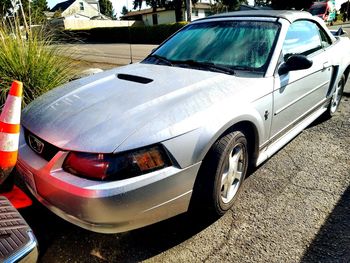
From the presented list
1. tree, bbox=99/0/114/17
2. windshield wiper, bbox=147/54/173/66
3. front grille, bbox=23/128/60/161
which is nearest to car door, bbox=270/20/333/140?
windshield wiper, bbox=147/54/173/66

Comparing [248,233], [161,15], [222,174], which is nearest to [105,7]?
[161,15]

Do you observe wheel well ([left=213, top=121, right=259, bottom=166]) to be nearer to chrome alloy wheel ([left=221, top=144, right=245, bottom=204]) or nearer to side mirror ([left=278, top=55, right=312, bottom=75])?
chrome alloy wheel ([left=221, top=144, right=245, bottom=204])

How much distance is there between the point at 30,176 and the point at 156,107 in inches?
39.0

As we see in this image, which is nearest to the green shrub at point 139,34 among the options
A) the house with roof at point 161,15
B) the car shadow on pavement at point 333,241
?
the car shadow on pavement at point 333,241

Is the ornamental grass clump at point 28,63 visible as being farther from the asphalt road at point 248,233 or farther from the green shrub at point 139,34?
the green shrub at point 139,34

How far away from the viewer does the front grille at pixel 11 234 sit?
5.19ft

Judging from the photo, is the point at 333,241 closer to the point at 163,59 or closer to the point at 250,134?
the point at 250,134

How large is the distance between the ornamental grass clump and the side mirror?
3.19 meters

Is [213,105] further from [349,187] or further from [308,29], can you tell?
[308,29]

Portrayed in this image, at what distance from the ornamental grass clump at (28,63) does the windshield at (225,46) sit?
1.79 meters

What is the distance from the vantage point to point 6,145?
231 cm

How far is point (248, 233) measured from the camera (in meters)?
2.39

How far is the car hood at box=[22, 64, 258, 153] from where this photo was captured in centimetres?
199

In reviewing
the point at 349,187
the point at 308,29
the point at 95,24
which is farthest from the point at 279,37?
the point at 95,24
